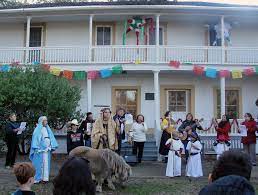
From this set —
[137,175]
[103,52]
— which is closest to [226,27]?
[103,52]

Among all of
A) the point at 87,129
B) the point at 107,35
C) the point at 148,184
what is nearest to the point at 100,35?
the point at 107,35

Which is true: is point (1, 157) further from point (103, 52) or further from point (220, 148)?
point (220, 148)

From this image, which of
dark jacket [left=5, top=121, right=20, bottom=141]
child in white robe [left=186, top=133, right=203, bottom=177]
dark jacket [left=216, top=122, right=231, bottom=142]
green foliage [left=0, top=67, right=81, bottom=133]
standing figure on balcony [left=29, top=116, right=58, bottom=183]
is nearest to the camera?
standing figure on balcony [left=29, top=116, right=58, bottom=183]

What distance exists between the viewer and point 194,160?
10.5 m

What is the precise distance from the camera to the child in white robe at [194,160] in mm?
10406

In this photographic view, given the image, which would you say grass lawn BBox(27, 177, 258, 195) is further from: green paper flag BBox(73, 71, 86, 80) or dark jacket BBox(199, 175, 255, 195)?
green paper flag BBox(73, 71, 86, 80)

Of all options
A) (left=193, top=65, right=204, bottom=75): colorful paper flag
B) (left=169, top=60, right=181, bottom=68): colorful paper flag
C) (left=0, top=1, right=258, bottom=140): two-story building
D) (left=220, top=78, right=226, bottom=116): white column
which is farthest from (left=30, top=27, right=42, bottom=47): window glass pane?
(left=220, top=78, right=226, bottom=116): white column

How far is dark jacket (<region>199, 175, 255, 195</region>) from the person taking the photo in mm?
2502

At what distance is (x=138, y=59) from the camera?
17109 mm

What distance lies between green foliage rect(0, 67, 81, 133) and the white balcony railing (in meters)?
3.62

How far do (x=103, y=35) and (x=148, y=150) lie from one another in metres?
6.86

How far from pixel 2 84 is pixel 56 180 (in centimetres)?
1089

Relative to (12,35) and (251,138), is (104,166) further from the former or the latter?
(12,35)

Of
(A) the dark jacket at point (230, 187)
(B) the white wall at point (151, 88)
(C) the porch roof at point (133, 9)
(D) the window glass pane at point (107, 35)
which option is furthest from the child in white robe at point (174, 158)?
(D) the window glass pane at point (107, 35)
